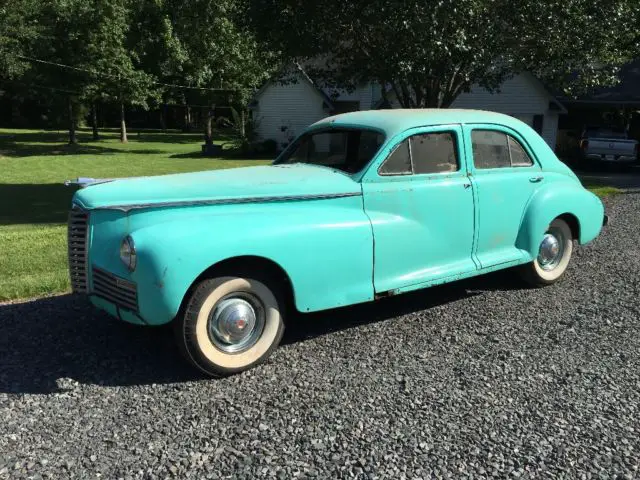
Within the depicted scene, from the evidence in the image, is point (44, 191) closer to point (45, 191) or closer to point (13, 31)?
point (45, 191)

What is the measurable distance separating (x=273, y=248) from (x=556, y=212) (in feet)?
10.4

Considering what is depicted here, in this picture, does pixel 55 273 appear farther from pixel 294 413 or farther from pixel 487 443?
pixel 487 443

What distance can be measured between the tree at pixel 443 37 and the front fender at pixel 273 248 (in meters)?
6.39

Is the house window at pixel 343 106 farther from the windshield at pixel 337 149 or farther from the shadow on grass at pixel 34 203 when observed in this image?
the windshield at pixel 337 149

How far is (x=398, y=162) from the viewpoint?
4.83 metres

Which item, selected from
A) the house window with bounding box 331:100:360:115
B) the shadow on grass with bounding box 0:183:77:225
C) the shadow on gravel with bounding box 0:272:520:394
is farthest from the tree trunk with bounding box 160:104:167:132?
the shadow on gravel with bounding box 0:272:520:394

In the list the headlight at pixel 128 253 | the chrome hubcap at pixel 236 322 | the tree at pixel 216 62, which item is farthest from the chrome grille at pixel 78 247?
the tree at pixel 216 62

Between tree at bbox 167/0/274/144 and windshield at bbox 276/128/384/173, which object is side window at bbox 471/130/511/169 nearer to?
windshield at bbox 276/128/384/173

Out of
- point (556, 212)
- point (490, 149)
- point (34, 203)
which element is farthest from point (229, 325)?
point (34, 203)

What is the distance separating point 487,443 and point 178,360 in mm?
2216

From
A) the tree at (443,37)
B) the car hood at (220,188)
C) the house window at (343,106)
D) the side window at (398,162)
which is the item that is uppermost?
the tree at (443,37)

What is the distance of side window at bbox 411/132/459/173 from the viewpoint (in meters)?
4.95

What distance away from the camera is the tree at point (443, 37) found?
→ 9961 mm

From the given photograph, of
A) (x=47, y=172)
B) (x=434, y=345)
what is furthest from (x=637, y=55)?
(x=434, y=345)
